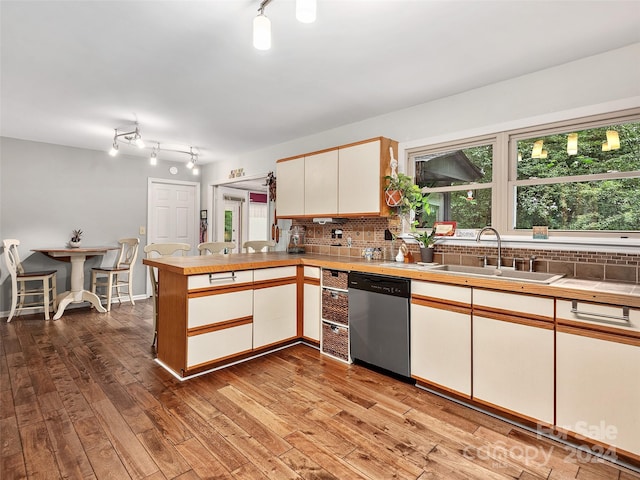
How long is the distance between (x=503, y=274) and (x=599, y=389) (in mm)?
960

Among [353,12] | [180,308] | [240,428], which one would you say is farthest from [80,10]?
[240,428]

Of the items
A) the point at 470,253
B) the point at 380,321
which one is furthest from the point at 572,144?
the point at 380,321

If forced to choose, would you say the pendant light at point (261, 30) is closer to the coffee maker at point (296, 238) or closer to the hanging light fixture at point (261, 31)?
the hanging light fixture at point (261, 31)

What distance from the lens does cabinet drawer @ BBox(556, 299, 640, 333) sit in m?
1.66

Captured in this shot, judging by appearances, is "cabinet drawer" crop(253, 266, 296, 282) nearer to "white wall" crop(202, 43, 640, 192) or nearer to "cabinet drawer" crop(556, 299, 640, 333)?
"white wall" crop(202, 43, 640, 192)

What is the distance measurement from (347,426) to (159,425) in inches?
45.4

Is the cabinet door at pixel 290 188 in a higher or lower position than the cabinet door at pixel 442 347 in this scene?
higher

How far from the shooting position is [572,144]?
8.05 ft

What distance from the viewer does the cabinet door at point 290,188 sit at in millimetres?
3871

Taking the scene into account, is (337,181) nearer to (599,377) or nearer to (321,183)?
(321,183)

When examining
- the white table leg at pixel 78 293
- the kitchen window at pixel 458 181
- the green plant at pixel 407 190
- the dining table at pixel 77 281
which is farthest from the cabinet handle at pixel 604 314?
the white table leg at pixel 78 293

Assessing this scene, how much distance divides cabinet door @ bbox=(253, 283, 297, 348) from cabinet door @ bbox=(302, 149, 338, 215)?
0.90 metres

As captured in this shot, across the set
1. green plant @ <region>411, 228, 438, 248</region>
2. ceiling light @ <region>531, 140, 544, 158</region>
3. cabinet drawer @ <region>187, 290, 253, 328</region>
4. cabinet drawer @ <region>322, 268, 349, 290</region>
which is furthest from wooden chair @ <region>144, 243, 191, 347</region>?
ceiling light @ <region>531, 140, 544, 158</region>

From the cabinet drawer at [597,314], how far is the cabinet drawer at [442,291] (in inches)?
20.4
